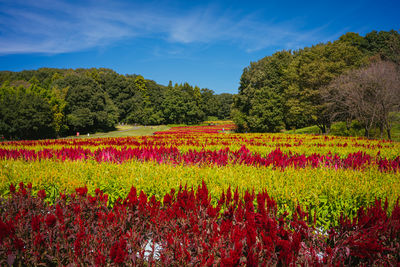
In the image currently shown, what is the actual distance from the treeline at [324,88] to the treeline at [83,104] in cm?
3106

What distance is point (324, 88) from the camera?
28594 mm

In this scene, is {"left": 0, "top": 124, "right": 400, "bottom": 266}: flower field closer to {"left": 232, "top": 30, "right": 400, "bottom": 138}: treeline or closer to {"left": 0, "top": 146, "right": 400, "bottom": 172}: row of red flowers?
{"left": 0, "top": 146, "right": 400, "bottom": 172}: row of red flowers

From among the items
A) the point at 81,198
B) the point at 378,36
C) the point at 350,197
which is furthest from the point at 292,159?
the point at 378,36

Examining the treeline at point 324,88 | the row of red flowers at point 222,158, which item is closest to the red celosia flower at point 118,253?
the row of red flowers at point 222,158

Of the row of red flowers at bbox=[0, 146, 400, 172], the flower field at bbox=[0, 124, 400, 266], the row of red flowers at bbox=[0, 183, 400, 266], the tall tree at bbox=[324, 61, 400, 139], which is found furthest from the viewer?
the tall tree at bbox=[324, 61, 400, 139]

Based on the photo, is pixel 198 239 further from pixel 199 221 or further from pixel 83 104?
pixel 83 104

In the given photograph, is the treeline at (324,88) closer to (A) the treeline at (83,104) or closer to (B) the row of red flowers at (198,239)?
(B) the row of red flowers at (198,239)

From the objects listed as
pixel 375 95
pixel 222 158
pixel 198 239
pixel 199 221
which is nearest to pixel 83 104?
pixel 222 158

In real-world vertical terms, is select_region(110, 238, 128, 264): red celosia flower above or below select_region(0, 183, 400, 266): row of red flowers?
above

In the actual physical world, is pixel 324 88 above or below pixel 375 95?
above

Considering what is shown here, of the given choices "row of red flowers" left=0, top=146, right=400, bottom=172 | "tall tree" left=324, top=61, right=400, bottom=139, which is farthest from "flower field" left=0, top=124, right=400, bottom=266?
"tall tree" left=324, top=61, right=400, bottom=139

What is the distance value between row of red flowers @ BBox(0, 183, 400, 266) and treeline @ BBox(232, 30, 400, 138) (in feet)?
73.3

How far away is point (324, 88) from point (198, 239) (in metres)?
31.8

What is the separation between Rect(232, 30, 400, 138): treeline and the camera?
818 inches
